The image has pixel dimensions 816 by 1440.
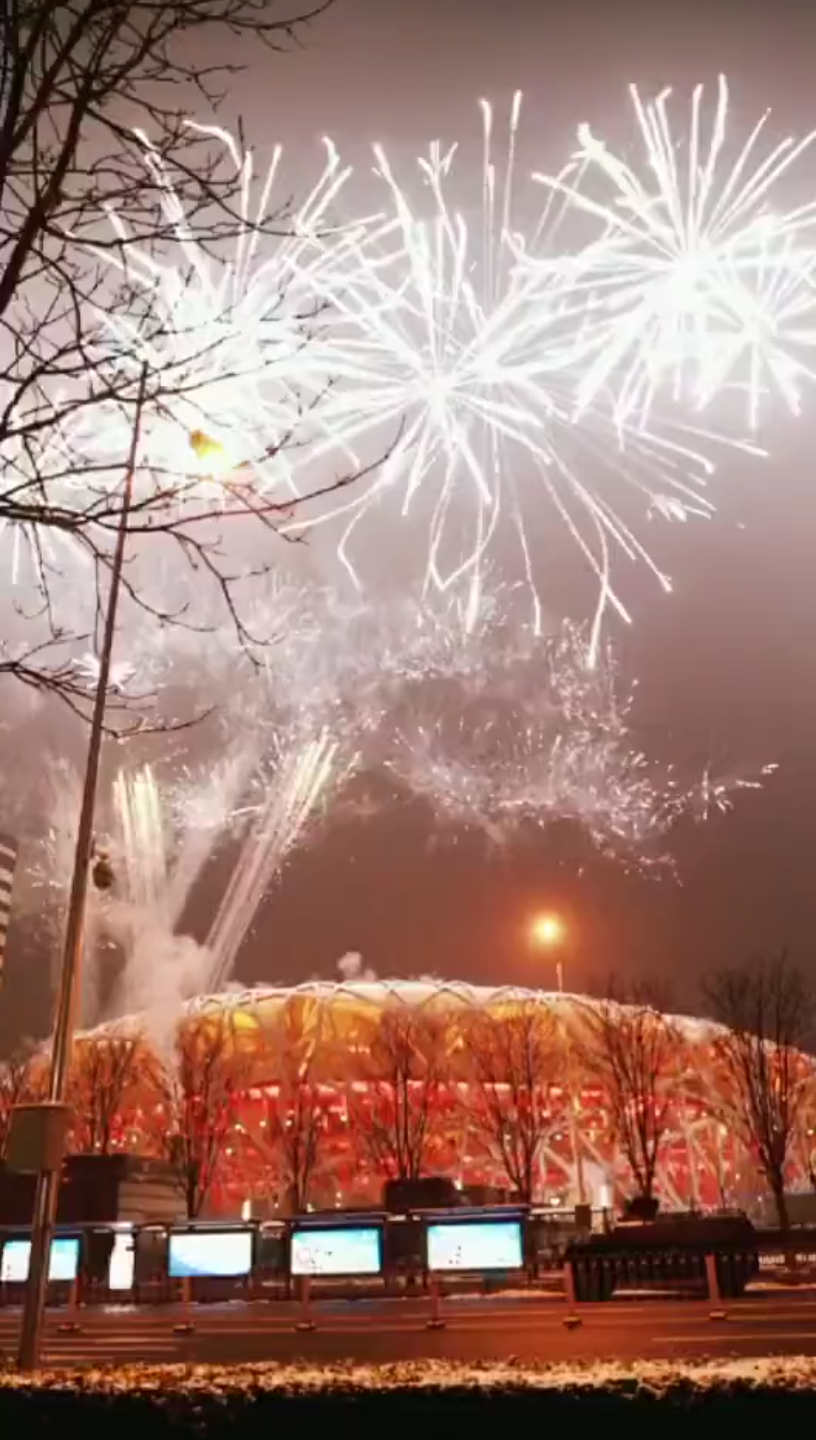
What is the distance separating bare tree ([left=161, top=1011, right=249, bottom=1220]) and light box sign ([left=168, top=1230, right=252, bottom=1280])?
24.3 meters

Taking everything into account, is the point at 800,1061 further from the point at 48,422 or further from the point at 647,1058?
the point at 48,422

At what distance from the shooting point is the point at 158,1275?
30453 mm

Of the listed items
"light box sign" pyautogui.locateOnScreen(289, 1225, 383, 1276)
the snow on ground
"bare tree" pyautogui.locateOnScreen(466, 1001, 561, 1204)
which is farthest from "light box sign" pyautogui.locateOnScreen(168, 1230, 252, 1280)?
"bare tree" pyautogui.locateOnScreen(466, 1001, 561, 1204)

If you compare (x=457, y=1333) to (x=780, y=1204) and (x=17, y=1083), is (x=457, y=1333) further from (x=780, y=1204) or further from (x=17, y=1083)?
(x=17, y=1083)

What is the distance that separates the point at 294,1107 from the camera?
6319 cm

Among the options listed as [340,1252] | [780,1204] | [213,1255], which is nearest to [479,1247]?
[340,1252]

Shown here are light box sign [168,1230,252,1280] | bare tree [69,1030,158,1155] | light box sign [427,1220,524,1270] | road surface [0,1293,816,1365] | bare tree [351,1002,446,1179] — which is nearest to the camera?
road surface [0,1293,816,1365]

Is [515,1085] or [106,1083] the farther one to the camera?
[106,1083]

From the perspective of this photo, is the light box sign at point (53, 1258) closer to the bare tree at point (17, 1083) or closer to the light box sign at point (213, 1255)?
the light box sign at point (213, 1255)

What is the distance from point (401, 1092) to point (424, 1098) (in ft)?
5.42

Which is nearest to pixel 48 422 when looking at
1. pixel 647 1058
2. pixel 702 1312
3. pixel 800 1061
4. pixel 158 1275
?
pixel 702 1312

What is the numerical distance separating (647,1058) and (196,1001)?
25.1m

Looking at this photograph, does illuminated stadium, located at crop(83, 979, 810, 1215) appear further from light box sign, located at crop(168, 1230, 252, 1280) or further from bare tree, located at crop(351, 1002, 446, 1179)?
light box sign, located at crop(168, 1230, 252, 1280)

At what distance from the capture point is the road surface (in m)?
13.9
